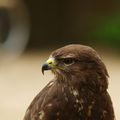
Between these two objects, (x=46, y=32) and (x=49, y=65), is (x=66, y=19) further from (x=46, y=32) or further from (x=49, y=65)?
(x=49, y=65)

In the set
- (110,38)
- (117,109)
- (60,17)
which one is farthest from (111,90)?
(60,17)

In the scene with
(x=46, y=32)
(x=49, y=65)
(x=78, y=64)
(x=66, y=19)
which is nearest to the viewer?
(x=78, y=64)

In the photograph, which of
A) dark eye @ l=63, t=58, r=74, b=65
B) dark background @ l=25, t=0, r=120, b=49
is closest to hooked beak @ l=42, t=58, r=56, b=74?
dark eye @ l=63, t=58, r=74, b=65

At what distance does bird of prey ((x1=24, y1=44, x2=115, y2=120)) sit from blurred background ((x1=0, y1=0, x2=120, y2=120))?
890 cm

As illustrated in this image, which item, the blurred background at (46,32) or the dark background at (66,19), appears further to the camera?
the dark background at (66,19)

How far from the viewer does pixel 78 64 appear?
7273mm

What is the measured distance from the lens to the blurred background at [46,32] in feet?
58.0

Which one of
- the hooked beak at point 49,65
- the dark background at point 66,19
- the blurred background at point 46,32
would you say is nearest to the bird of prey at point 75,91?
the hooked beak at point 49,65

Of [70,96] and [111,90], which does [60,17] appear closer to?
[111,90]

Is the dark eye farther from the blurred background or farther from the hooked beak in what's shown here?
the blurred background

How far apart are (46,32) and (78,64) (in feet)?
41.3

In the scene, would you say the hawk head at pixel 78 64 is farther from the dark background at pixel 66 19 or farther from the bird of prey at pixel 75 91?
the dark background at pixel 66 19

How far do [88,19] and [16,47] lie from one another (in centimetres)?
220

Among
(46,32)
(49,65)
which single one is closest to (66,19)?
(46,32)
